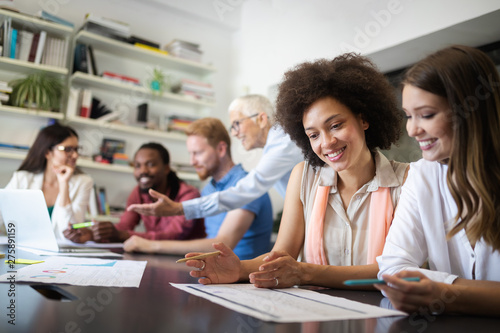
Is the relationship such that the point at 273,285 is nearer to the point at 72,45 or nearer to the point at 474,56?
the point at 474,56

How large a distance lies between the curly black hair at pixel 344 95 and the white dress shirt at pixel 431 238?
16.7 inches

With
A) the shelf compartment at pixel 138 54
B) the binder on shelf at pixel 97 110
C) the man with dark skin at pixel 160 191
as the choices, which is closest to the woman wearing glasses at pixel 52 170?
the man with dark skin at pixel 160 191

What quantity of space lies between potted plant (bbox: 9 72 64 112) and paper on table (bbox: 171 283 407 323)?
306cm

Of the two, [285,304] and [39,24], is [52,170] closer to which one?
[39,24]

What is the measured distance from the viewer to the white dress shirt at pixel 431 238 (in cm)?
103

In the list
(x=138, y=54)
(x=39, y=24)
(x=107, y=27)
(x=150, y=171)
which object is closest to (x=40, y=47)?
(x=39, y=24)

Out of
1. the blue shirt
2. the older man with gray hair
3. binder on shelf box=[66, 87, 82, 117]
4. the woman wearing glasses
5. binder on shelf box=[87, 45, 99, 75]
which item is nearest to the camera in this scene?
the older man with gray hair

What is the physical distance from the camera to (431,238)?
42.4 inches

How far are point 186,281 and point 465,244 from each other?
68cm

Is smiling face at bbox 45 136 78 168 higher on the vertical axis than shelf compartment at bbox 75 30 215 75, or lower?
lower

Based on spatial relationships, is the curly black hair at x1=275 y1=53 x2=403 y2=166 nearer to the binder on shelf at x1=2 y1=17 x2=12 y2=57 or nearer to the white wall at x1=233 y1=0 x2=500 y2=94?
the white wall at x1=233 y1=0 x2=500 y2=94

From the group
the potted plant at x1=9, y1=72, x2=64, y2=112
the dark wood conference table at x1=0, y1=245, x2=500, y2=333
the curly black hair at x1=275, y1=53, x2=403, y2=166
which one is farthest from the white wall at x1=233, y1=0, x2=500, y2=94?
the dark wood conference table at x1=0, y1=245, x2=500, y2=333

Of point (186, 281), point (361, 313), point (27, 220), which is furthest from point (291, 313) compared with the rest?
point (27, 220)

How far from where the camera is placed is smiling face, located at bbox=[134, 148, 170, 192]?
2980 mm
